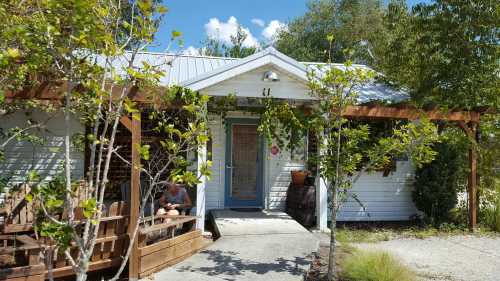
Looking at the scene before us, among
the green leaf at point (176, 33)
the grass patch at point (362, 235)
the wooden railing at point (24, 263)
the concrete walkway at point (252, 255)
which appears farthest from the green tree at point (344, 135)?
the wooden railing at point (24, 263)

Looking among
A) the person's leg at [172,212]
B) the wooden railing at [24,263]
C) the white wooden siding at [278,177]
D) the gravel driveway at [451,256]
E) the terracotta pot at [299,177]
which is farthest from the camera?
the white wooden siding at [278,177]

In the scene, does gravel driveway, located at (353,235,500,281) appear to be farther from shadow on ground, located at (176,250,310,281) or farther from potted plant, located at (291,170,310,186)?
potted plant, located at (291,170,310,186)

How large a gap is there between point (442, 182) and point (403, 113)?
1.96 metres

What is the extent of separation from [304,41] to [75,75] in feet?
88.3

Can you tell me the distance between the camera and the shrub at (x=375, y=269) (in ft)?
15.1

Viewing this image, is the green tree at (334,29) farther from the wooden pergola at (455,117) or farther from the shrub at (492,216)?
the shrub at (492,216)

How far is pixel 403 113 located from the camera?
26.4ft

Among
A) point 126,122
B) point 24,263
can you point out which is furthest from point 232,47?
point 24,263

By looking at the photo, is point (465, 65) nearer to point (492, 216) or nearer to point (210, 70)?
point (492, 216)

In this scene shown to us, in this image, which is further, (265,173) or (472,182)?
(265,173)

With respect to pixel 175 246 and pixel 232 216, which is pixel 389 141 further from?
pixel 232 216

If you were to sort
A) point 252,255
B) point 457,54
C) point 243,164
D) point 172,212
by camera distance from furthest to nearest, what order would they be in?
1. point 243,164
2. point 457,54
3. point 172,212
4. point 252,255

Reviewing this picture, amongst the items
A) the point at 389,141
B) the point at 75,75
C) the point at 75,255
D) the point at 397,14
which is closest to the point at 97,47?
the point at 75,75

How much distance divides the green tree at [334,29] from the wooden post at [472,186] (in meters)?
16.2
